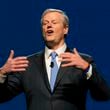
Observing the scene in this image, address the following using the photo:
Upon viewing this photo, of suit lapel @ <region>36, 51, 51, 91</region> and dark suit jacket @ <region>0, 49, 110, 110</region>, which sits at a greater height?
suit lapel @ <region>36, 51, 51, 91</region>

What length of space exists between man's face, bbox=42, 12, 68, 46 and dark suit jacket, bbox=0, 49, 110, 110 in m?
0.11

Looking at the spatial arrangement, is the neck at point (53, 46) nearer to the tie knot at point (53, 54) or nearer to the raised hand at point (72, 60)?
the tie knot at point (53, 54)

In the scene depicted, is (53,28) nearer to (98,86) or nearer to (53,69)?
(53,69)

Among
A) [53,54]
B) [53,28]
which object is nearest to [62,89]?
[53,54]

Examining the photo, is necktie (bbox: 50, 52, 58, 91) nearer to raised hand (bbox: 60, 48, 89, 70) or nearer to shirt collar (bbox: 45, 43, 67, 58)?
shirt collar (bbox: 45, 43, 67, 58)

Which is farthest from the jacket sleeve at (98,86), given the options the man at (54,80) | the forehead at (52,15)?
the forehead at (52,15)

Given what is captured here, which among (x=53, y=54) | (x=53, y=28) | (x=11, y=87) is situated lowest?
(x=11, y=87)

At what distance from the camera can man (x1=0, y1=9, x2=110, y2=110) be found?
173 cm

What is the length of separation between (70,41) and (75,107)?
2.72 ft

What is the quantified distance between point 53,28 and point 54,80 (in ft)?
0.74

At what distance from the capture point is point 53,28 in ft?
5.95

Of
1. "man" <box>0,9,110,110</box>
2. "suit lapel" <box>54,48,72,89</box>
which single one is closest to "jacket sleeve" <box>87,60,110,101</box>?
"man" <box>0,9,110,110</box>

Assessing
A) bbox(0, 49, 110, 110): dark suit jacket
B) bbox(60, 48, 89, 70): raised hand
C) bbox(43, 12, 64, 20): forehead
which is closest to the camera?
bbox(60, 48, 89, 70): raised hand

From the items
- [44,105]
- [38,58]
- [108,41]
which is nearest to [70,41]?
[108,41]
